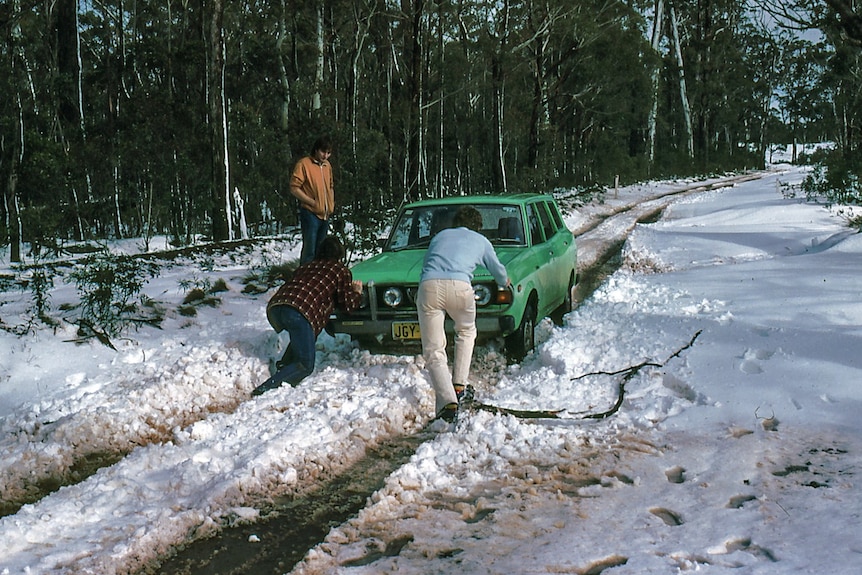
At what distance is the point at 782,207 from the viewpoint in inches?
835

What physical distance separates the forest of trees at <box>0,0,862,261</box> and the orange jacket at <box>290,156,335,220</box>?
14.8 feet

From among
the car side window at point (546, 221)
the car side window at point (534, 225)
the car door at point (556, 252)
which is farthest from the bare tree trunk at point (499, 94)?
the car side window at point (534, 225)

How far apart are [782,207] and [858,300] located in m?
14.6

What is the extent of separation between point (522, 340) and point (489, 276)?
74 centimetres

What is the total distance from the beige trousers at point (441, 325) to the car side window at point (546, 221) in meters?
3.16

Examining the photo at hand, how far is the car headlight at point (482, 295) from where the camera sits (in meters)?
7.00

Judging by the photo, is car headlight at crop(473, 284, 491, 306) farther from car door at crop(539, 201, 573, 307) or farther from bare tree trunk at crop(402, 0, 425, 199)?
bare tree trunk at crop(402, 0, 425, 199)

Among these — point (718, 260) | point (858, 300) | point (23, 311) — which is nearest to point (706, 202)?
point (718, 260)

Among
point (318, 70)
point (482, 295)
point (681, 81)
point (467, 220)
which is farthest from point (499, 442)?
point (681, 81)

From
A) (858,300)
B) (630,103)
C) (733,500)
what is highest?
(630,103)

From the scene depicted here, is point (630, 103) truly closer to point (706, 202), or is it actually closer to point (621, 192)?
point (621, 192)

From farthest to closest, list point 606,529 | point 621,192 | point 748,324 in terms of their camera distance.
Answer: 1. point 621,192
2. point 748,324
3. point 606,529

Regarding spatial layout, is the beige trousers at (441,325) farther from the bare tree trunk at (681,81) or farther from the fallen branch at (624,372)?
the bare tree trunk at (681,81)

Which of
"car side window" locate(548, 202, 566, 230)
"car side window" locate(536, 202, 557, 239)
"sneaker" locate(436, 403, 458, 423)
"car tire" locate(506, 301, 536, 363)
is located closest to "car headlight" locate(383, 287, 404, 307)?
"car tire" locate(506, 301, 536, 363)
